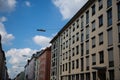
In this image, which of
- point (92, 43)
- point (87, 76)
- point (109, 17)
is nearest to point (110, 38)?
point (109, 17)

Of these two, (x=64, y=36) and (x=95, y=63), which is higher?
(x=64, y=36)

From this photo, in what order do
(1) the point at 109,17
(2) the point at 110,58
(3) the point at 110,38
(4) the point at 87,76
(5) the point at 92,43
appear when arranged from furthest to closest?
(4) the point at 87,76, (5) the point at 92,43, (1) the point at 109,17, (3) the point at 110,38, (2) the point at 110,58

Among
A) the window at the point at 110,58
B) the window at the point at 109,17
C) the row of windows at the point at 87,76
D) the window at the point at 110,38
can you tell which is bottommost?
the row of windows at the point at 87,76

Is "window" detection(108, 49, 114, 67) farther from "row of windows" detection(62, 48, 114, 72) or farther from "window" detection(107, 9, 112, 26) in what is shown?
"window" detection(107, 9, 112, 26)

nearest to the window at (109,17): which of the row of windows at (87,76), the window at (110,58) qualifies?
the window at (110,58)

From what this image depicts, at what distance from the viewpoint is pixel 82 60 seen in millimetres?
49406

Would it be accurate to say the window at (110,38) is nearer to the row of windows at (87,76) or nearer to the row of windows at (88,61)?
the row of windows at (88,61)

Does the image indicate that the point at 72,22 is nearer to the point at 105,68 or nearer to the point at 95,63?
the point at 95,63

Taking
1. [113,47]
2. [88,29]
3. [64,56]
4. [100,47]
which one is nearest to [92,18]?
[88,29]

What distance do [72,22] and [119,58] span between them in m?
26.2

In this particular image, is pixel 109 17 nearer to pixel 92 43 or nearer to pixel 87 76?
pixel 92 43

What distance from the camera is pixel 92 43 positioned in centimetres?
4412

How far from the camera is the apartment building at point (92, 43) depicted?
3556cm

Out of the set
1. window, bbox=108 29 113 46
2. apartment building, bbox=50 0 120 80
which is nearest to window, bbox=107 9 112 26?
apartment building, bbox=50 0 120 80
